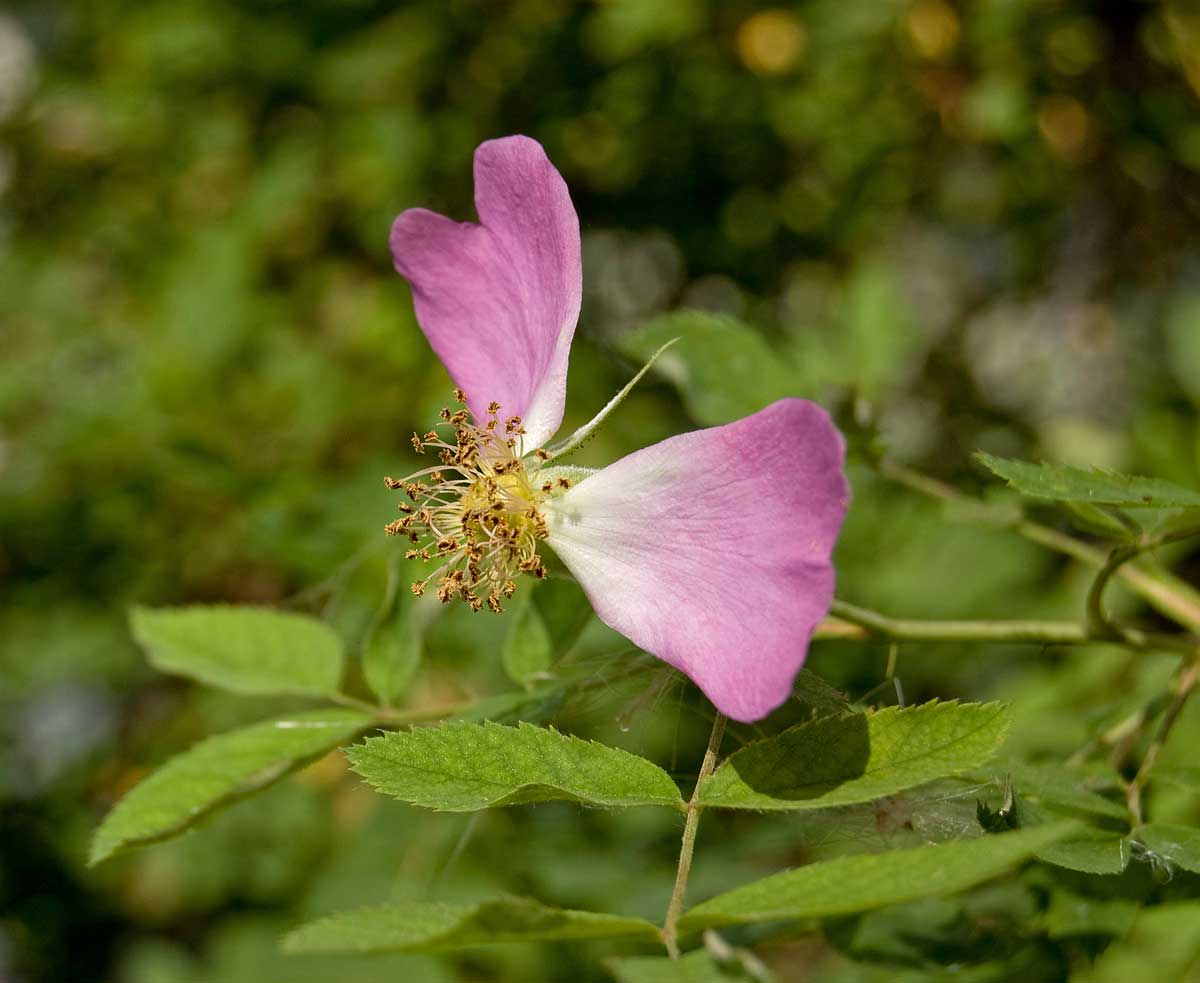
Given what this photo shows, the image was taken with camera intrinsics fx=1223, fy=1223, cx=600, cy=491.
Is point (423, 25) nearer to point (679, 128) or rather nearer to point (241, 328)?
point (679, 128)

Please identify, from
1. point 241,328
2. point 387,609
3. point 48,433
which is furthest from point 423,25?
point 387,609

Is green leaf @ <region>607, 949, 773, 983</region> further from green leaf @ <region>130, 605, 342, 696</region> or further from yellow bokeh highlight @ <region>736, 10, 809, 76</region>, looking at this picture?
yellow bokeh highlight @ <region>736, 10, 809, 76</region>

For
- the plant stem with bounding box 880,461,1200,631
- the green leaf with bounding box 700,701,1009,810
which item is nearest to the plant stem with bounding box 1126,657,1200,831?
the plant stem with bounding box 880,461,1200,631

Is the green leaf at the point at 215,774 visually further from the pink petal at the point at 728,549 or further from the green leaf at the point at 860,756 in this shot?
the green leaf at the point at 860,756

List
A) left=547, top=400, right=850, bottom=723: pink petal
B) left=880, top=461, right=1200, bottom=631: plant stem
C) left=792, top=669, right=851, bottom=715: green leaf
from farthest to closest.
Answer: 1. left=880, top=461, right=1200, bottom=631: plant stem
2. left=792, top=669, right=851, bottom=715: green leaf
3. left=547, top=400, right=850, bottom=723: pink petal

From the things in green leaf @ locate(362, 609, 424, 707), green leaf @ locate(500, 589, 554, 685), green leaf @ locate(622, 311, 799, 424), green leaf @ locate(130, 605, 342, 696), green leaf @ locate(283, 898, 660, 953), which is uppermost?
green leaf @ locate(283, 898, 660, 953)

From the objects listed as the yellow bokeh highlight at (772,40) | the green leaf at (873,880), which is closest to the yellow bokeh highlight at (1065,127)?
the yellow bokeh highlight at (772,40)

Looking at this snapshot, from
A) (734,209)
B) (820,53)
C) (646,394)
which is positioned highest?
(820,53)
